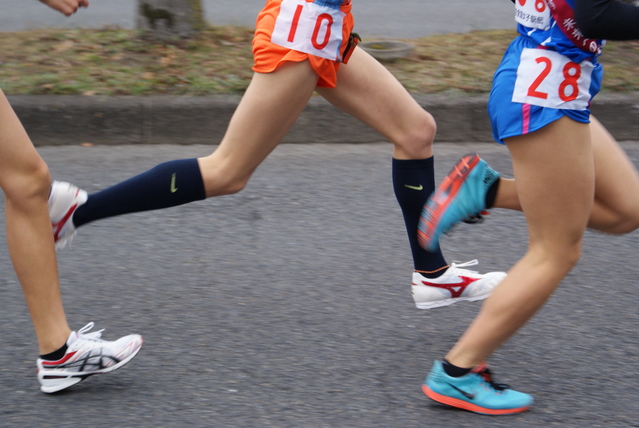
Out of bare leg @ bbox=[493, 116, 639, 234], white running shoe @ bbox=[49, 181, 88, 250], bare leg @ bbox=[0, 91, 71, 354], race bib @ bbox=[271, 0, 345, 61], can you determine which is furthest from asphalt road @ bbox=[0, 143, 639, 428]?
race bib @ bbox=[271, 0, 345, 61]

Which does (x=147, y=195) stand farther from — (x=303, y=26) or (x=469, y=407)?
(x=469, y=407)

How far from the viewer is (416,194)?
9.43 feet

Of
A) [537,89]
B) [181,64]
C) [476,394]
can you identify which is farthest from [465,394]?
[181,64]

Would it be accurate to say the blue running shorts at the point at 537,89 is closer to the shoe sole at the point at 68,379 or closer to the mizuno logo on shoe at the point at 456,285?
the mizuno logo on shoe at the point at 456,285

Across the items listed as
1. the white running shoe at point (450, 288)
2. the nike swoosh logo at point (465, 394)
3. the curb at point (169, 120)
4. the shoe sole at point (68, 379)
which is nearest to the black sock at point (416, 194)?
the white running shoe at point (450, 288)

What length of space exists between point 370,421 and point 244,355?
56 centimetres

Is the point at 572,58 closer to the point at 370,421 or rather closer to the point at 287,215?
the point at 370,421

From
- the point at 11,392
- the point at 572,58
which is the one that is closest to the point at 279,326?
the point at 11,392

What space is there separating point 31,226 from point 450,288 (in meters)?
1.46

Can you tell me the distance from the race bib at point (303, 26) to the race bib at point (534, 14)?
62 centimetres

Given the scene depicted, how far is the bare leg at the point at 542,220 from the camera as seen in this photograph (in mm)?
2049

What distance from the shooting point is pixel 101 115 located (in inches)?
195

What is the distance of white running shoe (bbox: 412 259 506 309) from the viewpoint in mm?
2889

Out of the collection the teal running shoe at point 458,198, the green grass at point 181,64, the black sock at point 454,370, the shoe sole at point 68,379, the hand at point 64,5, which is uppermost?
the hand at point 64,5
